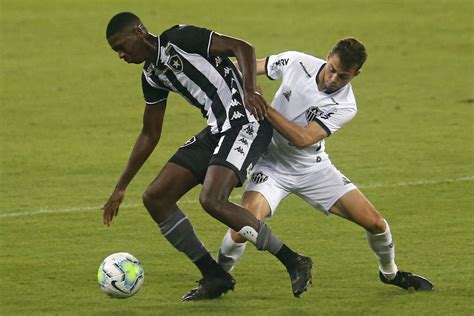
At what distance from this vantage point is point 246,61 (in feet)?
30.2

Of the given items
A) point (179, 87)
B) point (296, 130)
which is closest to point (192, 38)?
point (179, 87)

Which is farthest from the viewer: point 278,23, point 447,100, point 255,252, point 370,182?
point 278,23

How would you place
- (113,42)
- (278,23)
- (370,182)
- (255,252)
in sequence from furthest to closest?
(278,23) < (370,182) < (255,252) < (113,42)

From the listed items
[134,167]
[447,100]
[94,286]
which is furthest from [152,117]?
[447,100]

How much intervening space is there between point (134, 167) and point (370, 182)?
4.96 m

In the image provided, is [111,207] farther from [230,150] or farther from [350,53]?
[350,53]

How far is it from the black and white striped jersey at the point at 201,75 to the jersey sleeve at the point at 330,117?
495 mm

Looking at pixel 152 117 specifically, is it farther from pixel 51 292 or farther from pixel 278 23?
pixel 278 23

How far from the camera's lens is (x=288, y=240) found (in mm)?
11805

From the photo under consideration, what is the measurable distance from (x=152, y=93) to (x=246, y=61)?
3.00ft

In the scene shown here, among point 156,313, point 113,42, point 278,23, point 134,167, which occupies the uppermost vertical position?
point 113,42

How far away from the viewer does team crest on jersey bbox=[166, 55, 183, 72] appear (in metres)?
9.52

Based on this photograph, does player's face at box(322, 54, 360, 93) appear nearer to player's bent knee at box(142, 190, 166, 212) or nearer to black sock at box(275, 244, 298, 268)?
black sock at box(275, 244, 298, 268)

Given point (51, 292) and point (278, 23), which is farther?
point (278, 23)
